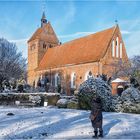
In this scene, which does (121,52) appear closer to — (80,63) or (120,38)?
(120,38)

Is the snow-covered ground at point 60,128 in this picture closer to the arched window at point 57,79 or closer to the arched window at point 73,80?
the arched window at point 73,80

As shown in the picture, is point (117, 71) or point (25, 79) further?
point (25, 79)

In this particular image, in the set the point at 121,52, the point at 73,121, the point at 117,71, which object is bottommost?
the point at 73,121

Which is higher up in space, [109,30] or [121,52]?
[109,30]

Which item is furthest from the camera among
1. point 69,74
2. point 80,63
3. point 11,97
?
point 69,74

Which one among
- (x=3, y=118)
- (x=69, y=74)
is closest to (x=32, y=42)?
(x=69, y=74)

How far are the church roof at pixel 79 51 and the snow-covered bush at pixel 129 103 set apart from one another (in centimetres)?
2062

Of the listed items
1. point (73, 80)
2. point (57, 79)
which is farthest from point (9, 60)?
point (73, 80)

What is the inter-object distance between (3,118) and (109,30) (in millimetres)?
32371

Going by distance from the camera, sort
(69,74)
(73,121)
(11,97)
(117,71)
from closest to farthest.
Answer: (73,121), (11,97), (117,71), (69,74)

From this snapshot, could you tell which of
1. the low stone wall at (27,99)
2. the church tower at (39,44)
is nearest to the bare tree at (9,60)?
the church tower at (39,44)

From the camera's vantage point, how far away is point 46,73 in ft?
177

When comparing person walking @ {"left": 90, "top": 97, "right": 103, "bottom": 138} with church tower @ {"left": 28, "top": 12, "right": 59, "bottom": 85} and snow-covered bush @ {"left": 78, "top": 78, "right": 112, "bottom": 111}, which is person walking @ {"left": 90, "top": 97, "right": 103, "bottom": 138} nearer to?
snow-covered bush @ {"left": 78, "top": 78, "right": 112, "bottom": 111}

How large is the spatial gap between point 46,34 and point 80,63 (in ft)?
56.1
